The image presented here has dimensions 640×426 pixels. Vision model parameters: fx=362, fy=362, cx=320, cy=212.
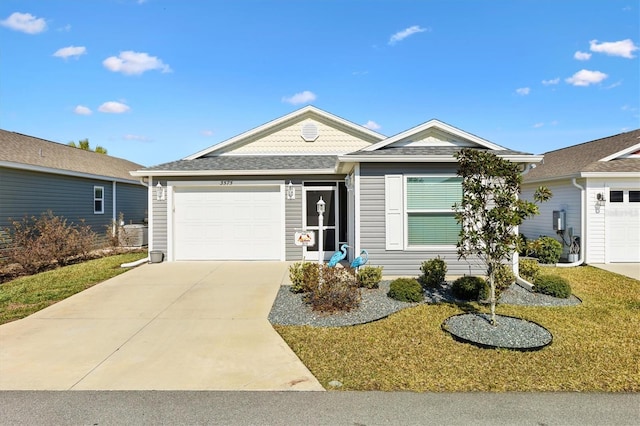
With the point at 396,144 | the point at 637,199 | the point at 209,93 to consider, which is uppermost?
the point at 209,93

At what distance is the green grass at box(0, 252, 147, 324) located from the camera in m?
6.68

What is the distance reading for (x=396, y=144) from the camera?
913cm

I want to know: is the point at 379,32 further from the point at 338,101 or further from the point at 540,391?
the point at 540,391

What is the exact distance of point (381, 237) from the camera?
859 centimetres

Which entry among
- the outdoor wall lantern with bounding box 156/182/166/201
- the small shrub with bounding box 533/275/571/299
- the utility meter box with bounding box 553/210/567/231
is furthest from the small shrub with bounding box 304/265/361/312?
the utility meter box with bounding box 553/210/567/231

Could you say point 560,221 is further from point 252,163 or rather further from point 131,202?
point 131,202

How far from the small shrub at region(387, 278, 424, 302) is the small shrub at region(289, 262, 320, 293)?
153cm

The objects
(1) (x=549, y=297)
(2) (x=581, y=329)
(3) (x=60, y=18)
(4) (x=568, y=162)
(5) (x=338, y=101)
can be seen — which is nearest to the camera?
(2) (x=581, y=329)

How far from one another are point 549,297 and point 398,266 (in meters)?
3.05

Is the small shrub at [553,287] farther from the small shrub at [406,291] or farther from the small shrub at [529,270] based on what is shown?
the small shrub at [406,291]

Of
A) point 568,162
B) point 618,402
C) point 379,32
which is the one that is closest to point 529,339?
point 618,402

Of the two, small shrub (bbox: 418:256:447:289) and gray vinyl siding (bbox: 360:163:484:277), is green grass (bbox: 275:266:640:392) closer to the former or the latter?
small shrub (bbox: 418:256:447:289)

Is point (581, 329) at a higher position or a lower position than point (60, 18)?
lower

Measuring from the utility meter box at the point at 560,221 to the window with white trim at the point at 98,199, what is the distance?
59.0 feet
